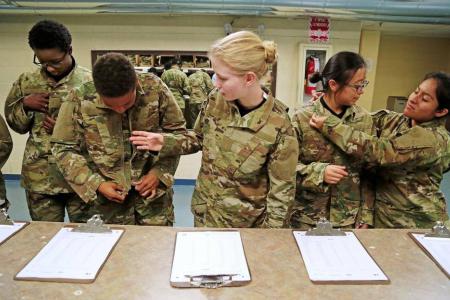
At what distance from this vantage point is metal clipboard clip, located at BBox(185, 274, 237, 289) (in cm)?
98

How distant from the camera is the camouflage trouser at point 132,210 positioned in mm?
1719

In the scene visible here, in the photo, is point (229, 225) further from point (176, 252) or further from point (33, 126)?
point (33, 126)

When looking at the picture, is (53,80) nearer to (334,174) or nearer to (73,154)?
(73,154)

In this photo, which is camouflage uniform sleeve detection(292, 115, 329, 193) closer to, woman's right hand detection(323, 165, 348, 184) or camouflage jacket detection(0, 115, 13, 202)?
woman's right hand detection(323, 165, 348, 184)

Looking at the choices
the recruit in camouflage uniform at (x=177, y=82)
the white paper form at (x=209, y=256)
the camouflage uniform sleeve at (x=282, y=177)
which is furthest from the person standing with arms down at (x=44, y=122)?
the recruit in camouflage uniform at (x=177, y=82)

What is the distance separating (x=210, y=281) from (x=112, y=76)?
857 mm

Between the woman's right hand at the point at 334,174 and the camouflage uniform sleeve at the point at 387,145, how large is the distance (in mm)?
95

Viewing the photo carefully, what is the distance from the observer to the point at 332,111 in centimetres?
170

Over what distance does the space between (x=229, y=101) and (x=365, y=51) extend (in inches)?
159

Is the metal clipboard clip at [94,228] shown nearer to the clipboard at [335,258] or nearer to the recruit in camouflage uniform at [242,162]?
the recruit in camouflage uniform at [242,162]

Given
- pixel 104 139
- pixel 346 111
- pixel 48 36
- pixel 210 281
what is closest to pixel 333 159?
pixel 346 111

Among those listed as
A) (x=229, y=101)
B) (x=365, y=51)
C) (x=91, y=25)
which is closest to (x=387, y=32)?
(x=365, y=51)

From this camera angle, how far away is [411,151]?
154 cm

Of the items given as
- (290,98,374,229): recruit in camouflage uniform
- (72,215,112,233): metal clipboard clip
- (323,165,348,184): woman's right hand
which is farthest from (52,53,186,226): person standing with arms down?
(323,165,348,184): woman's right hand
